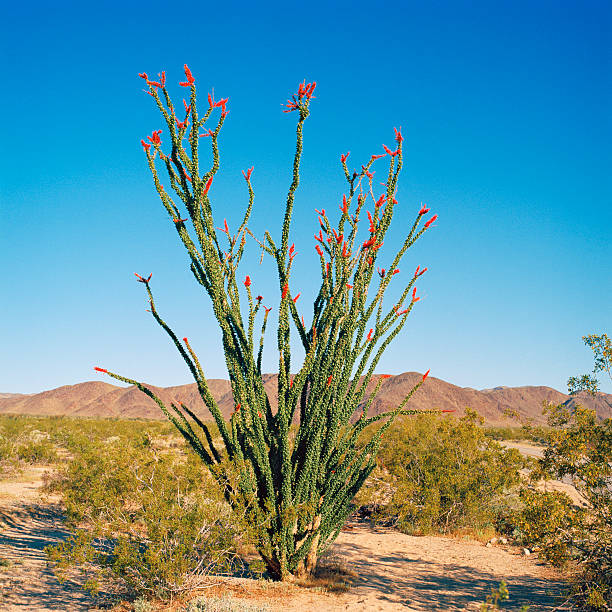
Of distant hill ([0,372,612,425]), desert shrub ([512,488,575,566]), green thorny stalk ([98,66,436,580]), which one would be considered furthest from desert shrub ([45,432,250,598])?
distant hill ([0,372,612,425])

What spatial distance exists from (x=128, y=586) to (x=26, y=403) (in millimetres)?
89035

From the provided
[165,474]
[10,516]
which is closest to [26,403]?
[10,516]

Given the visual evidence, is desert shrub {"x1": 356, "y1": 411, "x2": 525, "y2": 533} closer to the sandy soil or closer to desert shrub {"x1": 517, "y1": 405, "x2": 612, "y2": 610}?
the sandy soil

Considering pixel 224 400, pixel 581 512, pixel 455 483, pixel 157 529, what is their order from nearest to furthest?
1. pixel 581 512
2. pixel 157 529
3. pixel 455 483
4. pixel 224 400

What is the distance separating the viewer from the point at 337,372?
7.46m

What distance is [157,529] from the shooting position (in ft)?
21.4

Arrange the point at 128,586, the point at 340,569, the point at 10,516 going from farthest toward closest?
the point at 10,516
the point at 340,569
the point at 128,586

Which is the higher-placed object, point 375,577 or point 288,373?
point 288,373

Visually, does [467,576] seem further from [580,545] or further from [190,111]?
[190,111]

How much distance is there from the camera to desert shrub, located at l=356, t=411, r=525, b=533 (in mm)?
11891

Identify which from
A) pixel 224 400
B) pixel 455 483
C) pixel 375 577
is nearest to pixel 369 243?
pixel 375 577

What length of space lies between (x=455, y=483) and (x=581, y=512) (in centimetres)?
566

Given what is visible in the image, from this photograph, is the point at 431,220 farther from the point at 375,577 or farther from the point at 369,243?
the point at 375,577

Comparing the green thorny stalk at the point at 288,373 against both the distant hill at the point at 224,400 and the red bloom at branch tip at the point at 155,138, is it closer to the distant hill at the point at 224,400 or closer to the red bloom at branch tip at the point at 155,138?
the red bloom at branch tip at the point at 155,138
